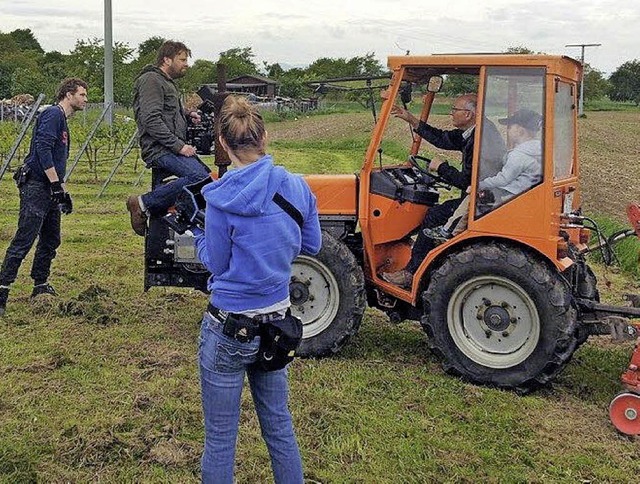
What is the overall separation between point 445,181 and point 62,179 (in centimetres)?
341

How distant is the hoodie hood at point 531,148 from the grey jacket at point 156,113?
2.58 m

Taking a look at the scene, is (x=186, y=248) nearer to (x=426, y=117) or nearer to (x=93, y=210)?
(x=426, y=117)

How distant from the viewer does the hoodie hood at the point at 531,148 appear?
5195mm

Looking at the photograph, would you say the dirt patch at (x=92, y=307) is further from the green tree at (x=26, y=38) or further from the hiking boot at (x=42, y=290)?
the green tree at (x=26, y=38)

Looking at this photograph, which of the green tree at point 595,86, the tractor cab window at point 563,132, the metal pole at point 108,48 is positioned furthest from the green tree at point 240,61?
the tractor cab window at point 563,132

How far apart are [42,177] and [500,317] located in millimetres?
4048

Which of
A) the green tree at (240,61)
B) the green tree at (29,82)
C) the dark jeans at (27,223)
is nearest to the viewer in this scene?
the dark jeans at (27,223)

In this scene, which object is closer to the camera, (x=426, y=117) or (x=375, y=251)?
(x=375, y=251)

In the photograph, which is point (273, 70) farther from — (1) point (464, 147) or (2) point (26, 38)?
(1) point (464, 147)

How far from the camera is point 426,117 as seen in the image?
6.31 metres

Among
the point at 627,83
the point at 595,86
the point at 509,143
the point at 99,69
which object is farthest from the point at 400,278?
the point at 627,83

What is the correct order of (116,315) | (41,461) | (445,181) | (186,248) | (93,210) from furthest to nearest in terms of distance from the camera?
(93,210) < (116,315) < (186,248) < (445,181) < (41,461)

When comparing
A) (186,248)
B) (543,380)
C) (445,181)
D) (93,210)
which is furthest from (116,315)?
(93,210)

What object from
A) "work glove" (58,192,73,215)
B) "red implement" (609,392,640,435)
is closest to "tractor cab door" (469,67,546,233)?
"red implement" (609,392,640,435)
